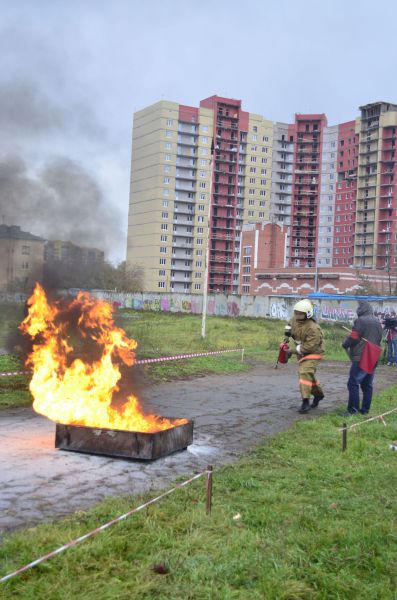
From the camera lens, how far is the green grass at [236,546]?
3.43 meters

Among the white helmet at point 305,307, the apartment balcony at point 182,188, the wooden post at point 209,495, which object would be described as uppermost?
the apartment balcony at point 182,188

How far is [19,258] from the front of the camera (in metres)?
7.87

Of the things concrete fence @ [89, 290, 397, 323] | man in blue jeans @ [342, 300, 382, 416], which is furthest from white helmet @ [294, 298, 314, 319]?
concrete fence @ [89, 290, 397, 323]

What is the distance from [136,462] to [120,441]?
29 cm

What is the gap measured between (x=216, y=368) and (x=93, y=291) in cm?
797

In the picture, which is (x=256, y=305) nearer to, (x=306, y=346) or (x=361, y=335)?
(x=306, y=346)

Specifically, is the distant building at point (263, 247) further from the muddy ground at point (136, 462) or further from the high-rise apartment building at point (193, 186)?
the muddy ground at point (136, 462)

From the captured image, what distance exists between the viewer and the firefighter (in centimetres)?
984

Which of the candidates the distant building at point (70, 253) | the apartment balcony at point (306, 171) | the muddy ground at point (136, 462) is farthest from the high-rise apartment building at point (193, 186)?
the distant building at point (70, 253)

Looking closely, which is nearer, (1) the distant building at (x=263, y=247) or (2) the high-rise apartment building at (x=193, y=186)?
(1) the distant building at (x=263, y=247)

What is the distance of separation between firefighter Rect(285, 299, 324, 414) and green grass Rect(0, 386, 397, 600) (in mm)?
3979

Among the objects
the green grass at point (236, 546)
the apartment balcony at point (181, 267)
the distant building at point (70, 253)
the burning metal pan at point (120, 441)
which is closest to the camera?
the green grass at point (236, 546)

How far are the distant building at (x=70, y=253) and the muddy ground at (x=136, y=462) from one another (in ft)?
7.43

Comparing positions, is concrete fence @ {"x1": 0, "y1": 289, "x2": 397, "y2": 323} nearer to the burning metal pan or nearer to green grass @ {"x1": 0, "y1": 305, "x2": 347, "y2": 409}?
green grass @ {"x1": 0, "y1": 305, "x2": 347, "y2": 409}
